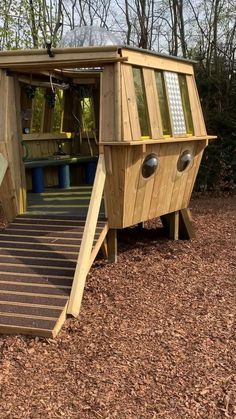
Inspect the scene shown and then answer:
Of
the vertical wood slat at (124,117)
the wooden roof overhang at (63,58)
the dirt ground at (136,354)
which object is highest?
the wooden roof overhang at (63,58)

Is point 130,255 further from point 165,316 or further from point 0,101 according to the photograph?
point 0,101

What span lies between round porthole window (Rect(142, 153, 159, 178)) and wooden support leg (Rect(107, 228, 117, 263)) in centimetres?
86

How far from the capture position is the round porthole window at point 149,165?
634 cm

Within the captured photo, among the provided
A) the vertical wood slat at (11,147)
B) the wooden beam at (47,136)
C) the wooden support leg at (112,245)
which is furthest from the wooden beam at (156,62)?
the wooden beam at (47,136)

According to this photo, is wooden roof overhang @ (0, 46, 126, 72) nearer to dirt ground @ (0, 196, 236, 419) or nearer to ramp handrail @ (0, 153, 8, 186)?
ramp handrail @ (0, 153, 8, 186)

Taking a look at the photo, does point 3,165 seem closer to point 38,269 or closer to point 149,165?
point 38,269

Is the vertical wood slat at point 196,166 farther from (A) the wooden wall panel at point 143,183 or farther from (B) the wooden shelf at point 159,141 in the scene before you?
(B) the wooden shelf at point 159,141

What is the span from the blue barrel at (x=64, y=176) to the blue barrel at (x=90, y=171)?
0.74m

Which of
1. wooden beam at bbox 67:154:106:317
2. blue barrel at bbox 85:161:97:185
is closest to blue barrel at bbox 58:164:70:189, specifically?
blue barrel at bbox 85:161:97:185

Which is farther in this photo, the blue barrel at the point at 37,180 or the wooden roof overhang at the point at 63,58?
the blue barrel at the point at 37,180

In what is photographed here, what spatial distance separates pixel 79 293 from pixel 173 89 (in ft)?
11.7

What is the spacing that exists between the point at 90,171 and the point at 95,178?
366 cm

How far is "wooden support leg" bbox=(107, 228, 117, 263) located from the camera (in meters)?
6.46

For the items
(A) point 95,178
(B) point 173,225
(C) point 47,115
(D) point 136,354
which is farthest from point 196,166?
(D) point 136,354
